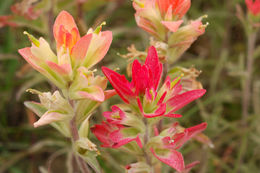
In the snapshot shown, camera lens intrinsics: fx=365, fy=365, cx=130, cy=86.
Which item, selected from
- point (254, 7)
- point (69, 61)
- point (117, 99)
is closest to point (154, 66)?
point (69, 61)

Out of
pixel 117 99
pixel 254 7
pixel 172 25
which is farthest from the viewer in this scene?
pixel 117 99

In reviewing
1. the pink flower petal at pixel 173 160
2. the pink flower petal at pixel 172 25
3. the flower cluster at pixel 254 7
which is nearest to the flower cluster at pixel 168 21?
the pink flower petal at pixel 172 25

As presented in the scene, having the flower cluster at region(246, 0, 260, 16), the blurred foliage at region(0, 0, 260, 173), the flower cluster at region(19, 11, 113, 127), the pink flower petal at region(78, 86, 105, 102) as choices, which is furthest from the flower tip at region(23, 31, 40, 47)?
the flower cluster at region(246, 0, 260, 16)

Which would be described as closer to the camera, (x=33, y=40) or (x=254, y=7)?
(x=33, y=40)

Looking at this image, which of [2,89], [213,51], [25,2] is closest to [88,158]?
[25,2]

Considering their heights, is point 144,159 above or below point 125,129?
below

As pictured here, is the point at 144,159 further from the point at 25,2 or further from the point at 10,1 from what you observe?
the point at 10,1

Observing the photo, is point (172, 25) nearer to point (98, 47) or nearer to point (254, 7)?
point (98, 47)

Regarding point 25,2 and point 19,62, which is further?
point 19,62
